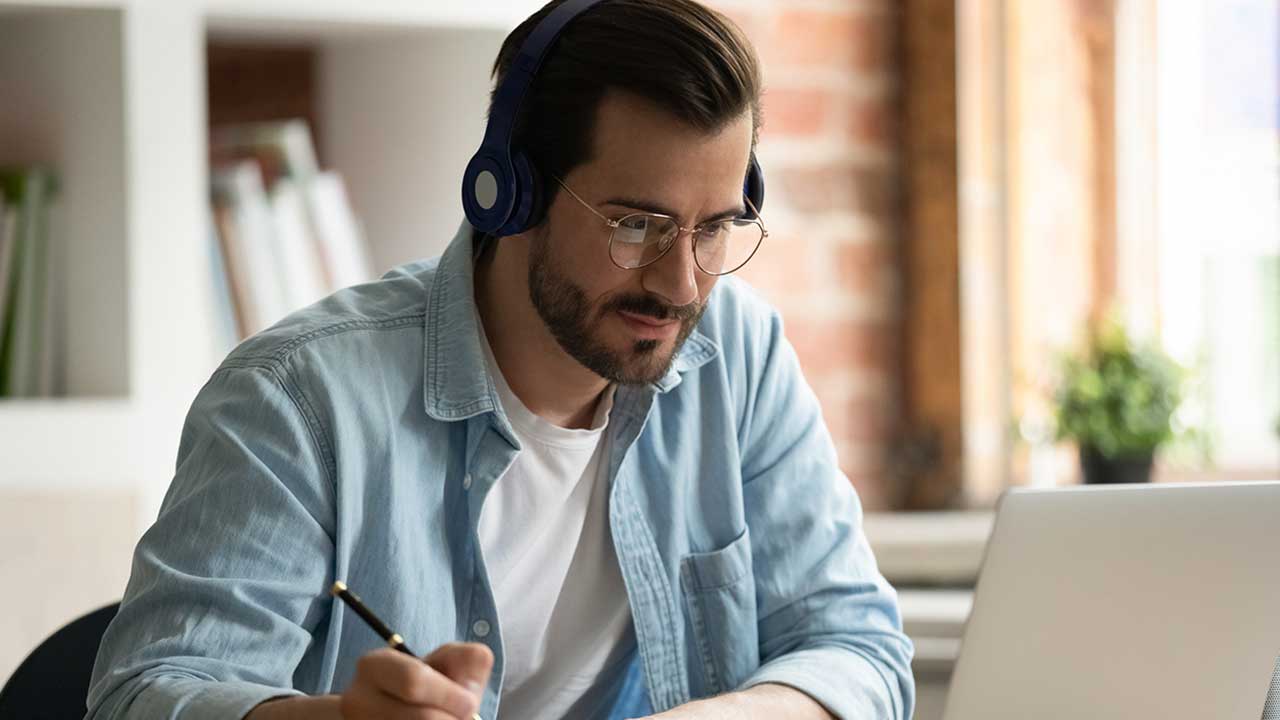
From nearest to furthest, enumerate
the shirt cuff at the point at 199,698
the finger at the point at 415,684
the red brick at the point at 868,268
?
the finger at the point at 415,684, the shirt cuff at the point at 199,698, the red brick at the point at 868,268

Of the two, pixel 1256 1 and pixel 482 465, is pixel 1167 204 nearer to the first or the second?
pixel 1256 1

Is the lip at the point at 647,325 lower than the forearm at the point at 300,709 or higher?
higher

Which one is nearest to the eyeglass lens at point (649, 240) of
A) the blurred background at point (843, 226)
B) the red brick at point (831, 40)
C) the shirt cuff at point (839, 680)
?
the shirt cuff at point (839, 680)

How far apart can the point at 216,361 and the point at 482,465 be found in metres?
0.79

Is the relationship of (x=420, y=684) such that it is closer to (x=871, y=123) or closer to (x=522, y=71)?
(x=522, y=71)

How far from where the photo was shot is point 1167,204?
103 inches

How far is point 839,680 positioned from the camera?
1.37m

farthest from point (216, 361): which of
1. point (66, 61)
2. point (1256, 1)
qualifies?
point (1256, 1)

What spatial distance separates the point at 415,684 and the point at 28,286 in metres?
1.18

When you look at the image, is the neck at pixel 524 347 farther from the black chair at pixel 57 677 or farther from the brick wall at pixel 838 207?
the brick wall at pixel 838 207

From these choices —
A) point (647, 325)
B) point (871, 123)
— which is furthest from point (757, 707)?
point (871, 123)

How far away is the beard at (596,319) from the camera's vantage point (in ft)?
4.40

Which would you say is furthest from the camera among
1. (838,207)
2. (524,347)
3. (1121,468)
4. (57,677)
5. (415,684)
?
(838,207)

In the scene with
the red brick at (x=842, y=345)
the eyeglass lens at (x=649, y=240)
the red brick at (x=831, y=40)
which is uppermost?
the red brick at (x=831, y=40)
